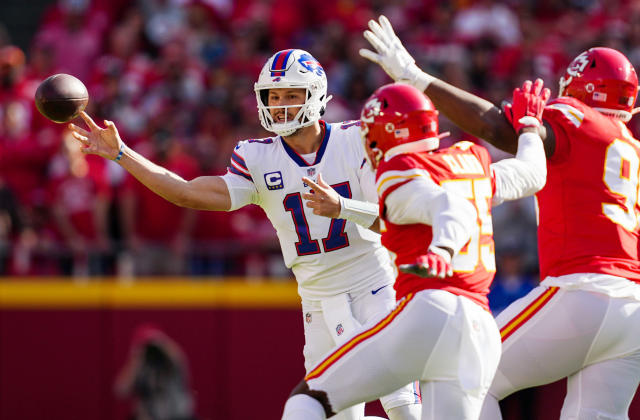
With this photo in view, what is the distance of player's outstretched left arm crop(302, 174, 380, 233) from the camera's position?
4.83 meters

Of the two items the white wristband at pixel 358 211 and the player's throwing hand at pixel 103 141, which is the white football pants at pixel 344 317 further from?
the player's throwing hand at pixel 103 141

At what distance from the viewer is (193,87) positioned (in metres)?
10.9

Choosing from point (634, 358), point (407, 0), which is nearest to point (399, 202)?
point (634, 358)

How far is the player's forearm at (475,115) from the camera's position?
4.86 m

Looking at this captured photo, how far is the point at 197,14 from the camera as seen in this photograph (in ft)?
38.3

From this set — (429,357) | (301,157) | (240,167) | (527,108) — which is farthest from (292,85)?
(429,357)

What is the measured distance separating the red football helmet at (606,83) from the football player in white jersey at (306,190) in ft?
3.63

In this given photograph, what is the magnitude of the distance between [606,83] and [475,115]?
0.62 m

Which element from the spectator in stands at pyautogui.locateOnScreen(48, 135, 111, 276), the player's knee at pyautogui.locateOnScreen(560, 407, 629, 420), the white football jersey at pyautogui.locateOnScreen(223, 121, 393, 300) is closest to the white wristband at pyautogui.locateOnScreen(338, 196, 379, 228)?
the white football jersey at pyautogui.locateOnScreen(223, 121, 393, 300)

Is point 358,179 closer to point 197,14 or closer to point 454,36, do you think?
point 454,36

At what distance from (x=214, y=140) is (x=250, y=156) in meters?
4.83

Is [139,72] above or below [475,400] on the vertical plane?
above

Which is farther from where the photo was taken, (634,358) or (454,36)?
(454,36)

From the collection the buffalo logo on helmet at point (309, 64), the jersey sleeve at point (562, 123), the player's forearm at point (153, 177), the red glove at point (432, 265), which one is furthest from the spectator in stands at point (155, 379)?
the red glove at point (432, 265)
